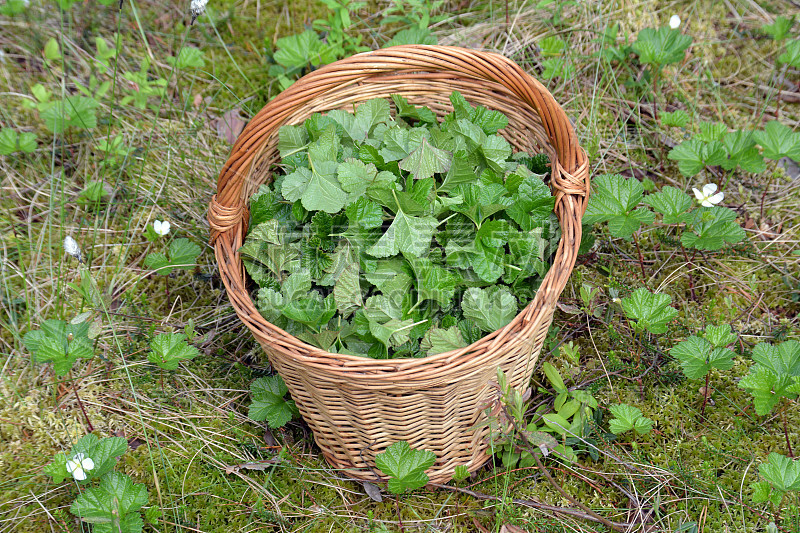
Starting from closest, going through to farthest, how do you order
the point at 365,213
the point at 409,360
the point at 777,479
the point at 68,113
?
the point at 409,360 < the point at 777,479 < the point at 365,213 < the point at 68,113

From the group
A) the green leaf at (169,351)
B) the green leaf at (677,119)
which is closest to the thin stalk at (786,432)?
the green leaf at (677,119)

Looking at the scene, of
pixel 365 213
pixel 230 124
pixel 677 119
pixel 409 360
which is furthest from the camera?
pixel 230 124

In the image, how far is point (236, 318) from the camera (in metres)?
2.32

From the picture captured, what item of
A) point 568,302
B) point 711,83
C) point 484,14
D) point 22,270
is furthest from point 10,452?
point 711,83

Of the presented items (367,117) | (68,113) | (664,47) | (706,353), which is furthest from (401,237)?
(68,113)

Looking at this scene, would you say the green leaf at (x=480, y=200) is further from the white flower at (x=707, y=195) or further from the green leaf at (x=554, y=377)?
the white flower at (x=707, y=195)

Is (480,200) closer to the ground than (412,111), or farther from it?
closer to the ground

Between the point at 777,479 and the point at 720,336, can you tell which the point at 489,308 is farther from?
the point at 777,479

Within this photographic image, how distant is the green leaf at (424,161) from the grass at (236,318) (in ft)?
2.21

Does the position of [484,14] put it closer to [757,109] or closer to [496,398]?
[757,109]

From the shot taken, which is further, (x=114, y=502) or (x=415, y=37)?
(x=415, y=37)

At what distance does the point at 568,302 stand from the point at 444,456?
2.44 feet

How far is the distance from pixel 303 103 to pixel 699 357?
4.94ft

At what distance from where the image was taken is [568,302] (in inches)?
87.3
